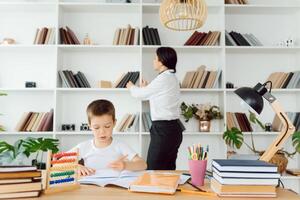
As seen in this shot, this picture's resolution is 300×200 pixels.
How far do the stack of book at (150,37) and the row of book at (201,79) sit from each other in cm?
51

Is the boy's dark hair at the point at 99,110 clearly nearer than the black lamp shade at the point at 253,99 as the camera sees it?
No

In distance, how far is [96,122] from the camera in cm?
169

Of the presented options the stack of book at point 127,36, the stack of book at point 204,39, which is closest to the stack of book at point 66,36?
the stack of book at point 127,36

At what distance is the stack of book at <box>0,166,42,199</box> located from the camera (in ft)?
3.53

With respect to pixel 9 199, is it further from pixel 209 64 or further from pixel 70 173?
pixel 209 64

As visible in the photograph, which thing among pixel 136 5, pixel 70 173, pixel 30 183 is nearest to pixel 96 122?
pixel 70 173

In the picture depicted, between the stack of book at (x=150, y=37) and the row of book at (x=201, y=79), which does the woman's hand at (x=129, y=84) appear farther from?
the row of book at (x=201, y=79)

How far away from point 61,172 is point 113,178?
0.82ft

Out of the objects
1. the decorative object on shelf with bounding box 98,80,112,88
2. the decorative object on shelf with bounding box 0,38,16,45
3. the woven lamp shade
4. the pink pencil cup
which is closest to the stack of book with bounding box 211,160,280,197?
the pink pencil cup

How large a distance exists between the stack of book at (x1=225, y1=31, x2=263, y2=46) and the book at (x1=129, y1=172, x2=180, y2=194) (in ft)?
8.32

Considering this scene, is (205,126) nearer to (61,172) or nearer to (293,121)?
(293,121)

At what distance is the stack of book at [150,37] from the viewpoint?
347 centimetres

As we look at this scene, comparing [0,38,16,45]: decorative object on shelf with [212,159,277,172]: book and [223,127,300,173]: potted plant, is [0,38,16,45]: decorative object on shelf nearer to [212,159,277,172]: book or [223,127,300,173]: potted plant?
[223,127,300,173]: potted plant

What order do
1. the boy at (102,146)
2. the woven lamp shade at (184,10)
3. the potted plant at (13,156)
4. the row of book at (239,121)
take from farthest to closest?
the row of book at (239,121)
the potted plant at (13,156)
the woven lamp shade at (184,10)
the boy at (102,146)
